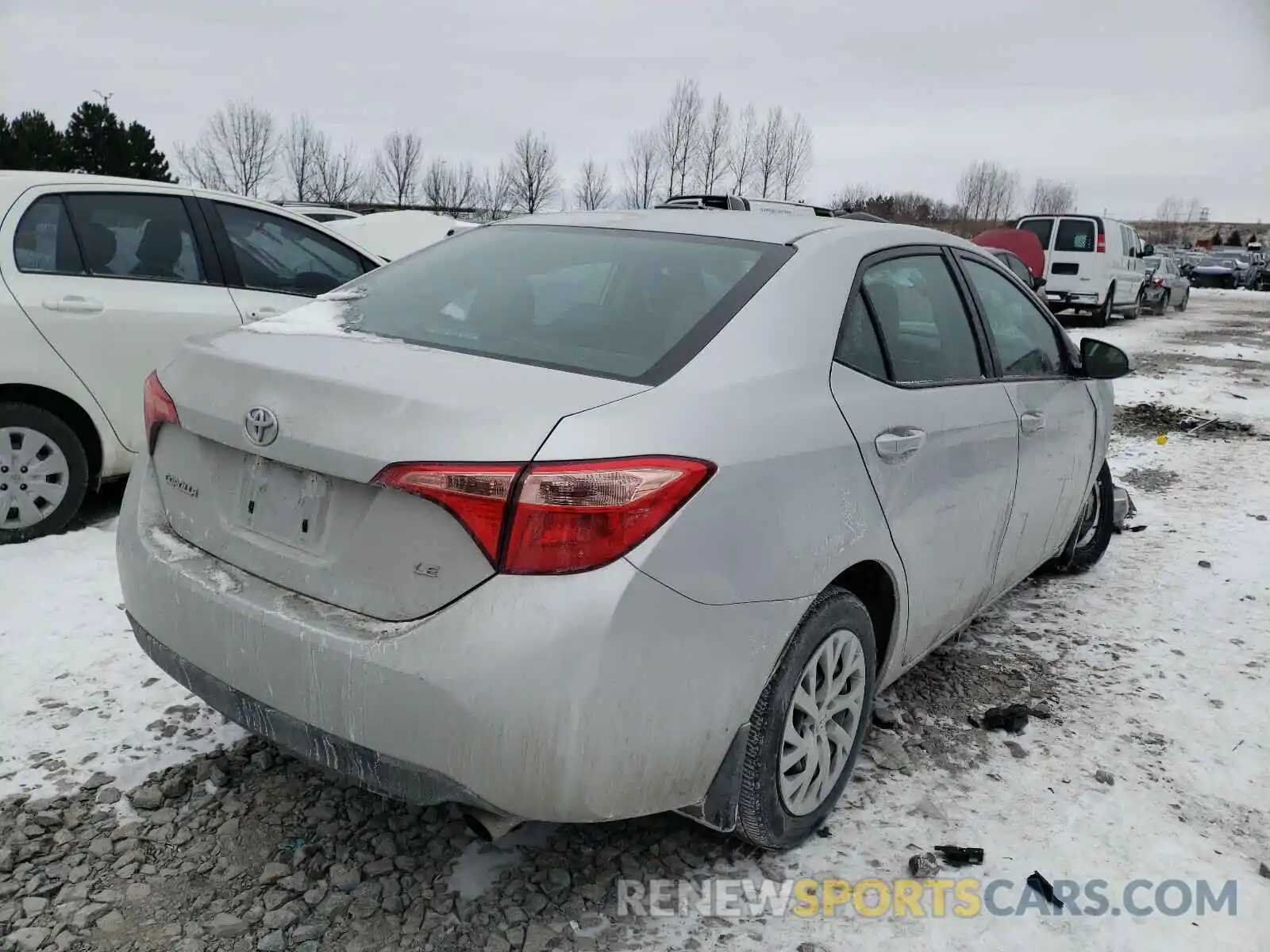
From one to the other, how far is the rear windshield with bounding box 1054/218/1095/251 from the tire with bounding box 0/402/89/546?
19100 millimetres

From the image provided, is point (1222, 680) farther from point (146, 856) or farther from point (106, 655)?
point (106, 655)

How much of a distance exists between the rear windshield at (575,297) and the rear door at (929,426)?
38cm

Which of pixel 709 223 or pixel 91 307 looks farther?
pixel 91 307

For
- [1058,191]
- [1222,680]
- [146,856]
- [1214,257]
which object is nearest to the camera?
[146,856]

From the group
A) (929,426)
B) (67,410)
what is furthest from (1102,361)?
(67,410)

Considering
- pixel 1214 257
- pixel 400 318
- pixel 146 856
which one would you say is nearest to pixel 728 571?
pixel 400 318

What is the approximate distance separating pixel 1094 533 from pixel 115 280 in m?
4.95

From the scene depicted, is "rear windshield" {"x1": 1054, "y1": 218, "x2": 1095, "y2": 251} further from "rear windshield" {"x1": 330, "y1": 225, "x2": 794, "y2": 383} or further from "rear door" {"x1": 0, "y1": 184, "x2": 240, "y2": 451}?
"rear windshield" {"x1": 330, "y1": 225, "x2": 794, "y2": 383}

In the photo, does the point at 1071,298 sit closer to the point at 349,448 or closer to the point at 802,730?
the point at 802,730

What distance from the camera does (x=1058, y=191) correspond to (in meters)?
98.2

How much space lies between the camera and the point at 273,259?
5.31 m

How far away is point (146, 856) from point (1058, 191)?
358 ft

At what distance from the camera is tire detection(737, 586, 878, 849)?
231 cm

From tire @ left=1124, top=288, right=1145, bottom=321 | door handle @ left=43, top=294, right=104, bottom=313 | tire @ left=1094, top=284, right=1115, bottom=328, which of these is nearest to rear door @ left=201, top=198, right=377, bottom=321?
door handle @ left=43, top=294, right=104, bottom=313
